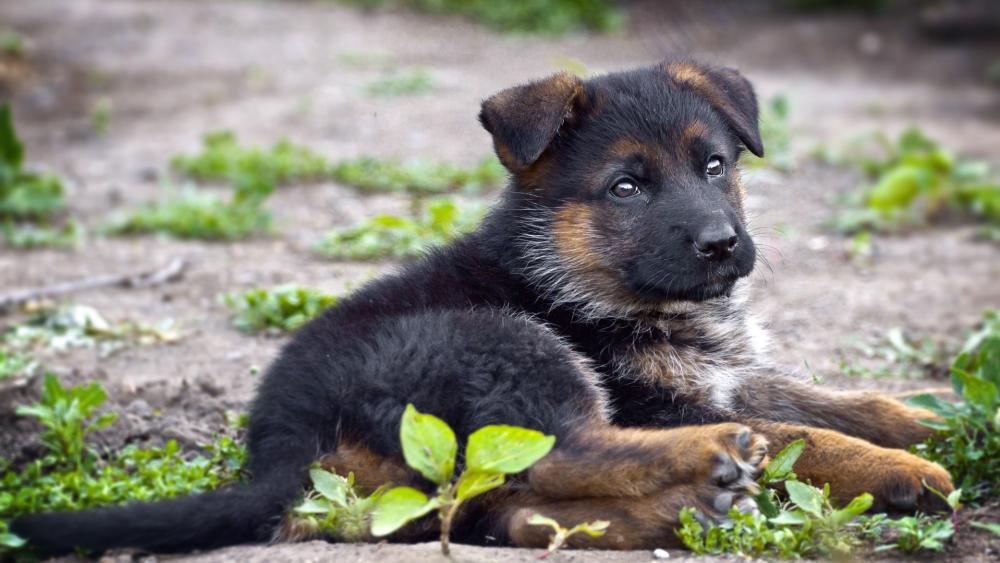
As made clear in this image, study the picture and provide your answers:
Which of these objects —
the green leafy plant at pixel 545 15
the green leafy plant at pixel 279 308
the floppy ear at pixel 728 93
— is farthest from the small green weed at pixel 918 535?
the green leafy plant at pixel 545 15

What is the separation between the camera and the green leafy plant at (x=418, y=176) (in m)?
9.25

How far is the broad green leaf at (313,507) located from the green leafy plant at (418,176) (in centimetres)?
546

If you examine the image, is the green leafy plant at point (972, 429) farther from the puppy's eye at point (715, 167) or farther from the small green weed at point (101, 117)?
the small green weed at point (101, 117)

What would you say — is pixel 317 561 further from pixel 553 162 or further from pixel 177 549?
pixel 553 162

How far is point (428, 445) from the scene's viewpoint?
3.43 m

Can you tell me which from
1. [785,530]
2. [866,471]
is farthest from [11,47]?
[785,530]

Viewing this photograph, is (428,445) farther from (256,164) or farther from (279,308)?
(256,164)

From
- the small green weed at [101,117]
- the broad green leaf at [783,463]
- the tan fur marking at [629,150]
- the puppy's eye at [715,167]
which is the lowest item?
the broad green leaf at [783,463]

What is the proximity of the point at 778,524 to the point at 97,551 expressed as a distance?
225 cm

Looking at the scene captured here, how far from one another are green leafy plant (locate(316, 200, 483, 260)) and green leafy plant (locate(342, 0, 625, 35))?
9298 millimetres

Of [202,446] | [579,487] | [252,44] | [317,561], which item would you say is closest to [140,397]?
[202,446]

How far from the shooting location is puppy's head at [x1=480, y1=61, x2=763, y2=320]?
4332 mm

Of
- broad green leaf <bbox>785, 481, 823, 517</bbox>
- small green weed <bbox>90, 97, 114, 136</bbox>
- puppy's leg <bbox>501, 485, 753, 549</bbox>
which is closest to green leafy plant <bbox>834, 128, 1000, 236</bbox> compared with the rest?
broad green leaf <bbox>785, 481, 823, 517</bbox>

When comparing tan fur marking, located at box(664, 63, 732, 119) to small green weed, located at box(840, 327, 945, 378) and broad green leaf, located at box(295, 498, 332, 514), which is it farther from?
broad green leaf, located at box(295, 498, 332, 514)
